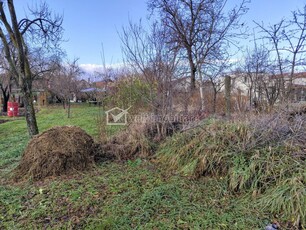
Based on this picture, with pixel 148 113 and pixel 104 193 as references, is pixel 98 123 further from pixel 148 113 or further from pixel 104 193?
pixel 104 193

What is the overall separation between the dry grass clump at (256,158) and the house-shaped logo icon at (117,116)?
7.08 ft

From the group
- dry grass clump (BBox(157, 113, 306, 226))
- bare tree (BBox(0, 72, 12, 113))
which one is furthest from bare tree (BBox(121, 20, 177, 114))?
bare tree (BBox(0, 72, 12, 113))

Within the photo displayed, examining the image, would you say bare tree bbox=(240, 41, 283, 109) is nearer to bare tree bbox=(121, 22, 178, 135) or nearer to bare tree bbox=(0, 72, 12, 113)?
bare tree bbox=(121, 22, 178, 135)

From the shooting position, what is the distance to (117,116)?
18.6ft

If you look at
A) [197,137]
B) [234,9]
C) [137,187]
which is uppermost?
[234,9]

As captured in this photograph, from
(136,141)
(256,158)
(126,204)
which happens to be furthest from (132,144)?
(256,158)

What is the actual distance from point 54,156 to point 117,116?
101 inches

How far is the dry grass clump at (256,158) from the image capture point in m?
2.12

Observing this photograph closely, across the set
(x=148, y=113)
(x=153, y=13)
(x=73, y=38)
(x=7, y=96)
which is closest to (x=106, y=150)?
(x=148, y=113)

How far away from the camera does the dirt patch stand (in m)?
3.19

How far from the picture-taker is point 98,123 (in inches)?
201

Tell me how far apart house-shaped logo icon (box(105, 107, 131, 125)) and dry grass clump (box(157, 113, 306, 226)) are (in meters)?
2.16

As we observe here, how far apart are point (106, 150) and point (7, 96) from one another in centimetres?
1948

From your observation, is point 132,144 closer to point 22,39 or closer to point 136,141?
point 136,141
